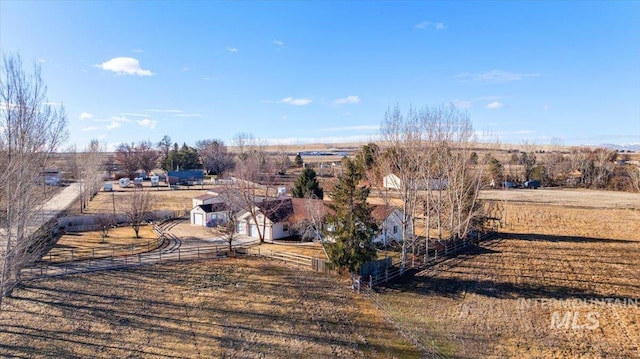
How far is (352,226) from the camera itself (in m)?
22.8

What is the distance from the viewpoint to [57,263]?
25484 millimetres

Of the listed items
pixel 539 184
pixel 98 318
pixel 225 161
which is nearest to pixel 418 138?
pixel 98 318

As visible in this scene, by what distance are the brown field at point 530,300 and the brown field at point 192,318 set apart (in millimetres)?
2851

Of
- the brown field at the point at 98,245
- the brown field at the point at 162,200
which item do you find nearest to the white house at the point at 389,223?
the brown field at the point at 98,245

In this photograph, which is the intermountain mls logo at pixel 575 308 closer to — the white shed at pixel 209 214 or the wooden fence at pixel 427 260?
the wooden fence at pixel 427 260

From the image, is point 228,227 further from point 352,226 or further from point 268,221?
point 352,226

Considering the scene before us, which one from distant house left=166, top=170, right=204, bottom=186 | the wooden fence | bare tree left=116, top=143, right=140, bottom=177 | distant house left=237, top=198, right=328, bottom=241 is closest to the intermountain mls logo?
the wooden fence

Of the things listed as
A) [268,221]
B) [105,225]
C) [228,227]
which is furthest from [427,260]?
[105,225]

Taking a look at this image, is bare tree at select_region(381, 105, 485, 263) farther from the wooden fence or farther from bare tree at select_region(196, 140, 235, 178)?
bare tree at select_region(196, 140, 235, 178)

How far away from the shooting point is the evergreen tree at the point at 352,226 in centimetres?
2289

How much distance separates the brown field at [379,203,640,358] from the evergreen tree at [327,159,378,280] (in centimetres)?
261

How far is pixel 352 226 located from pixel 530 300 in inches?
404

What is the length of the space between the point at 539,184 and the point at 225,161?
236 ft

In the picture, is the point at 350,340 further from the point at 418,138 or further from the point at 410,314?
the point at 418,138
